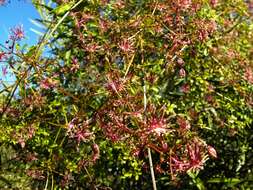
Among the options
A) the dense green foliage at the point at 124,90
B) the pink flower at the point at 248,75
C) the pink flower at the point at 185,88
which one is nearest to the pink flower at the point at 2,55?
the dense green foliage at the point at 124,90

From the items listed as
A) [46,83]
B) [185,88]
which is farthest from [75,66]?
[185,88]

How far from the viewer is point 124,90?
2.31 m

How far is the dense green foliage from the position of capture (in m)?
2.76

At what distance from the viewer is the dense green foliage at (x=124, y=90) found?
9.04 feet

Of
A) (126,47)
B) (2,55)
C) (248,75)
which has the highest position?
(2,55)

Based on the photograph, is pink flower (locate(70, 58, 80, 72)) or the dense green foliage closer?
the dense green foliage

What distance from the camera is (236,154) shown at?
449 centimetres

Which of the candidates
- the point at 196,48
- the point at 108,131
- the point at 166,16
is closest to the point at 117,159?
the point at 196,48

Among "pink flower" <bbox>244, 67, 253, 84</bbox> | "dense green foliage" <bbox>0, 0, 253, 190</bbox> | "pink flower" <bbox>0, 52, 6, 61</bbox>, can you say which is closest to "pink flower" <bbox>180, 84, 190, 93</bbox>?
"dense green foliage" <bbox>0, 0, 253, 190</bbox>

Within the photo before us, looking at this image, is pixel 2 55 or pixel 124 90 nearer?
pixel 124 90

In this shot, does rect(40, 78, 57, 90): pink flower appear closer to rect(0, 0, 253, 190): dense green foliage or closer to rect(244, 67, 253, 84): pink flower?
rect(0, 0, 253, 190): dense green foliage

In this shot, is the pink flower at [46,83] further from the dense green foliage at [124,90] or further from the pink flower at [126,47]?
the pink flower at [126,47]

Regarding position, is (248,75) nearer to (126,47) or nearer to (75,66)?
(75,66)

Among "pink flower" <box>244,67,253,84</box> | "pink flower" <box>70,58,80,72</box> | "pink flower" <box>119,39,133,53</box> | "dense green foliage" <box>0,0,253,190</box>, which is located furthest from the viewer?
"pink flower" <box>244,67,253,84</box>
